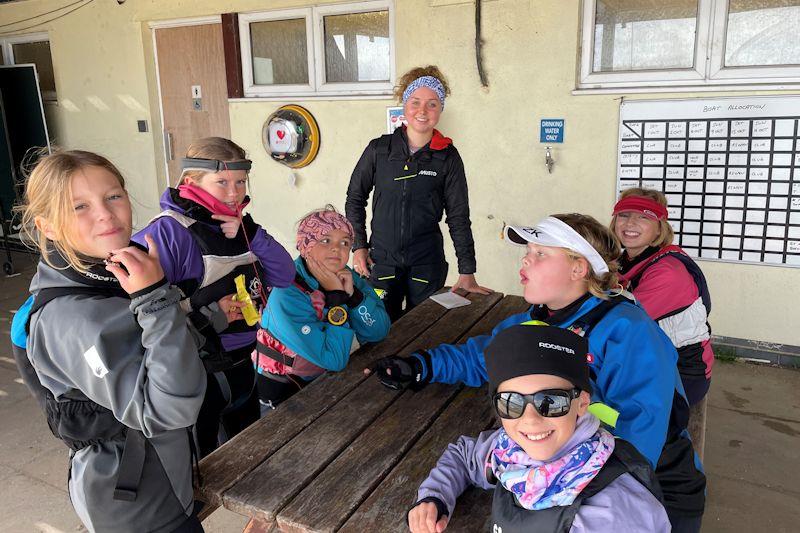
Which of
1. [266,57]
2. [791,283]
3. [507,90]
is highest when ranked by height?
[266,57]

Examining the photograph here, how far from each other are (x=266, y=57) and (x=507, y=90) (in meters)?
2.32

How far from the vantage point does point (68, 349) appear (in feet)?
4.20

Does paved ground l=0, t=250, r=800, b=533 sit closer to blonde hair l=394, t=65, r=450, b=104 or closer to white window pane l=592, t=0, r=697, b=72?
white window pane l=592, t=0, r=697, b=72

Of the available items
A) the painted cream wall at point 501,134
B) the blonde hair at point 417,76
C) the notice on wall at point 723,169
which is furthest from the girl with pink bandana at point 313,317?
the notice on wall at point 723,169

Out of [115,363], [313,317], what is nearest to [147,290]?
[115,363]

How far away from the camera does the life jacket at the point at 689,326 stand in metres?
2.30

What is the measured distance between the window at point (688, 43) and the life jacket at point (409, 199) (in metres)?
1.67

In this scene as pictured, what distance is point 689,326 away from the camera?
230cm

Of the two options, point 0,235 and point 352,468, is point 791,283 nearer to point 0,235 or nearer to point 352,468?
point 352,468

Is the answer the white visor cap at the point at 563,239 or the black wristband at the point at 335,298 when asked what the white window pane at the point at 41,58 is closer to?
the black wristband at the point at 335,298

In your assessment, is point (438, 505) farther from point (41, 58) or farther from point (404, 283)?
point (41, 58)

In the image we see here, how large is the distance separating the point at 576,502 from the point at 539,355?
0.29m

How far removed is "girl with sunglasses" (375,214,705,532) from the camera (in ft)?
5.15

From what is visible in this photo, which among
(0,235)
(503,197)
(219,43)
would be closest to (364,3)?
(219,43)
